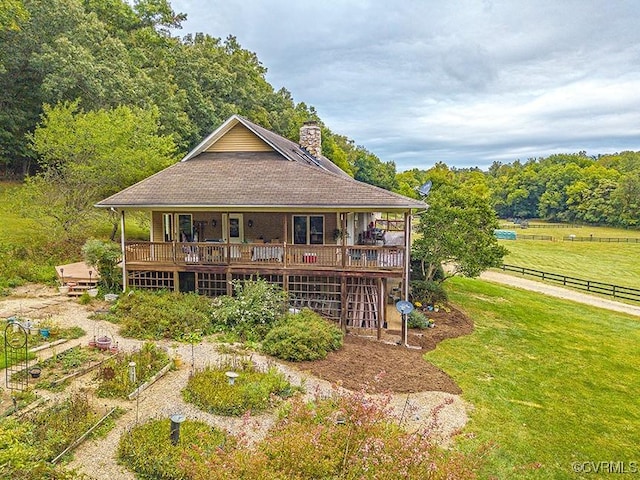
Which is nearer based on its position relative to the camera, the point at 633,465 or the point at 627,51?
the point at 633,465

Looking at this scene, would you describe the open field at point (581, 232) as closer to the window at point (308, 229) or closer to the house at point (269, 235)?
the window at point (308, 229)

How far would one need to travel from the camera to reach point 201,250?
16156 millimetres

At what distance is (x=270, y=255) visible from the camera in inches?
622

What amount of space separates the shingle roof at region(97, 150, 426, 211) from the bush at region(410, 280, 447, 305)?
6.04m

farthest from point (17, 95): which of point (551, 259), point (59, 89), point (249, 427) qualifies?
point (551, 259)

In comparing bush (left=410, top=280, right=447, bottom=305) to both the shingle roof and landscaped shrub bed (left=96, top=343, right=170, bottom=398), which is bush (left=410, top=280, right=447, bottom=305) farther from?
landscaped shrub bed (left=96, top=343, right=170, bottom=398)

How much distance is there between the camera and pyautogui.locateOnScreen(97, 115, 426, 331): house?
15.0 m

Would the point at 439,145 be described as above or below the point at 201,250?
above

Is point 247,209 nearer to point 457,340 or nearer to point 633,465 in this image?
point 457,340

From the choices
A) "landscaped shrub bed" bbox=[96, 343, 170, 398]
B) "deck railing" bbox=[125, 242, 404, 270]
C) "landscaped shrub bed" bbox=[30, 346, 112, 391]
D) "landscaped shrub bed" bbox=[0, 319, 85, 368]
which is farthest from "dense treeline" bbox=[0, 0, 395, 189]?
"landscaped shrub bed" bbox=[96, 343, 170, 398]

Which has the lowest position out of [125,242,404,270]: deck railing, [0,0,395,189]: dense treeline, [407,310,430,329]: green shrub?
[407,310,430,329]: green shrub

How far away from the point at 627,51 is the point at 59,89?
130ft

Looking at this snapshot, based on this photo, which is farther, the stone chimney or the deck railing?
the stone chimney

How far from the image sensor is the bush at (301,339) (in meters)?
12.1
